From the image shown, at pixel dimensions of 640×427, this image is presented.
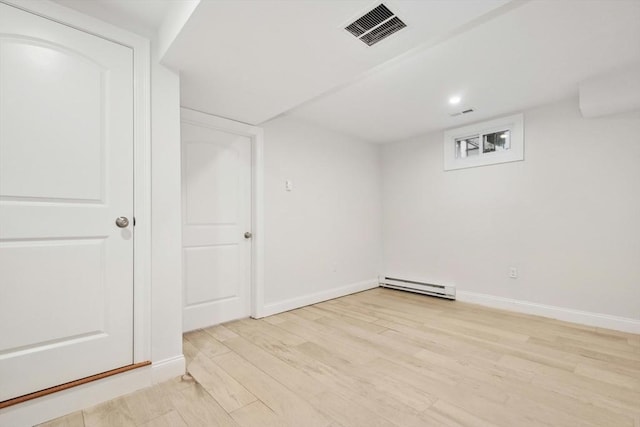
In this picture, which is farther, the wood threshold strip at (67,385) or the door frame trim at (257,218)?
the door frame trim at (257,218)

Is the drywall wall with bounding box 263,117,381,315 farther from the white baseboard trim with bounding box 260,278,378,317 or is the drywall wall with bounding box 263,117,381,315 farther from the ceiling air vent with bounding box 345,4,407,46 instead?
the ceiling air vent with bounding box 345,4,407,46

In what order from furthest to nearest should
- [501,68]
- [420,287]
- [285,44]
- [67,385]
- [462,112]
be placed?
[420,287] → [462,112] → [501,68] → [285,44] → [67,385]

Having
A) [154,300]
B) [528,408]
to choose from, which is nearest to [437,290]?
[528,408]

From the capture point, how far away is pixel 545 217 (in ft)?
10.4

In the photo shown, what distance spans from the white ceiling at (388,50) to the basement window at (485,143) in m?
0.41

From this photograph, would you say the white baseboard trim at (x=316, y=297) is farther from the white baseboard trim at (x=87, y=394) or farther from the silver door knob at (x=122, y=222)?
the silver door knob at (x=122, y=222)

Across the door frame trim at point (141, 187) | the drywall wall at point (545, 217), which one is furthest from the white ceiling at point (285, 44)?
the drywall wall at point (545, 217)

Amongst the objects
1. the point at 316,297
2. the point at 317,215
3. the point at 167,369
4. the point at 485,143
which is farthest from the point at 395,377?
the point at 485,143

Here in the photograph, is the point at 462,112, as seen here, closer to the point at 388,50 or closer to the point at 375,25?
the point at 388,50

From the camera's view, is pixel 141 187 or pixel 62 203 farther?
pixel 141 187

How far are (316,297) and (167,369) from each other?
6.59ft

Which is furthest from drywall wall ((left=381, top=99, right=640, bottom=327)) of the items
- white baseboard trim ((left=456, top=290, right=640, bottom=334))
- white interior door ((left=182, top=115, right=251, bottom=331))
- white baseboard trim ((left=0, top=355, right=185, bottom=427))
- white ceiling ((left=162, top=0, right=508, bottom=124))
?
white baseboard trim ((left=0, top=355, right=185, bottom=427))

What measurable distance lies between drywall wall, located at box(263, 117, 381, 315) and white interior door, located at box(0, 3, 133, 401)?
1.60m

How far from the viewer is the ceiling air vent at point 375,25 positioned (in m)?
1.47
